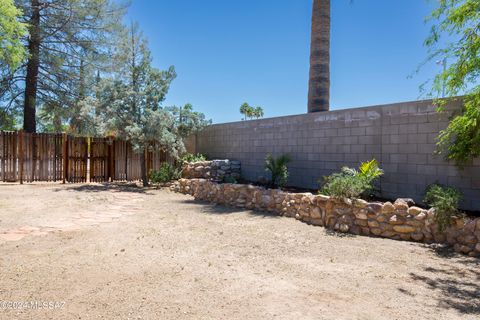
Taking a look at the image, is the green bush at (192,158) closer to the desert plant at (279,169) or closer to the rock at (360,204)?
the desert plant at (279,169)

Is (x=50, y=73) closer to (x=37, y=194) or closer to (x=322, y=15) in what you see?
(x=37, y=194)

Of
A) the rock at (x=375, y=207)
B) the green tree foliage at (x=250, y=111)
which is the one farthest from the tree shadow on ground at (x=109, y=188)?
the green tree foliage at (x=250, y=111)

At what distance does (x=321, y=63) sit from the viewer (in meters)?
10.6

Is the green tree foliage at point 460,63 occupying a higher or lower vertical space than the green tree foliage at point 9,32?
lower

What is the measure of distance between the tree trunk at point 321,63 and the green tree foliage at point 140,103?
5.24 metres

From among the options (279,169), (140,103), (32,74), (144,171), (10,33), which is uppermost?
(32,74)

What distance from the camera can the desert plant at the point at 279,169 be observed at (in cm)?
929

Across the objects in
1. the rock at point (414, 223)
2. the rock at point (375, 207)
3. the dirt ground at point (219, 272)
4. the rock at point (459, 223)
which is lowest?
the dirt ground at point (219, 272)

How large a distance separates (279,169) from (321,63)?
375 cm

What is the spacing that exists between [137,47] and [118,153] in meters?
4.30

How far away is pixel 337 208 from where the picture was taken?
6.56m

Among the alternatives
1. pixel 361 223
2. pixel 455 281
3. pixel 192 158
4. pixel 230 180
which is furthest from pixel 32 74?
pixel 455 281

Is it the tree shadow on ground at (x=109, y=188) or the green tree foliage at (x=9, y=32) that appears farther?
the tree shadow on ground at (x=109, y=188)

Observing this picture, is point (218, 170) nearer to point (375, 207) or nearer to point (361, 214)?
point (361, 214)
